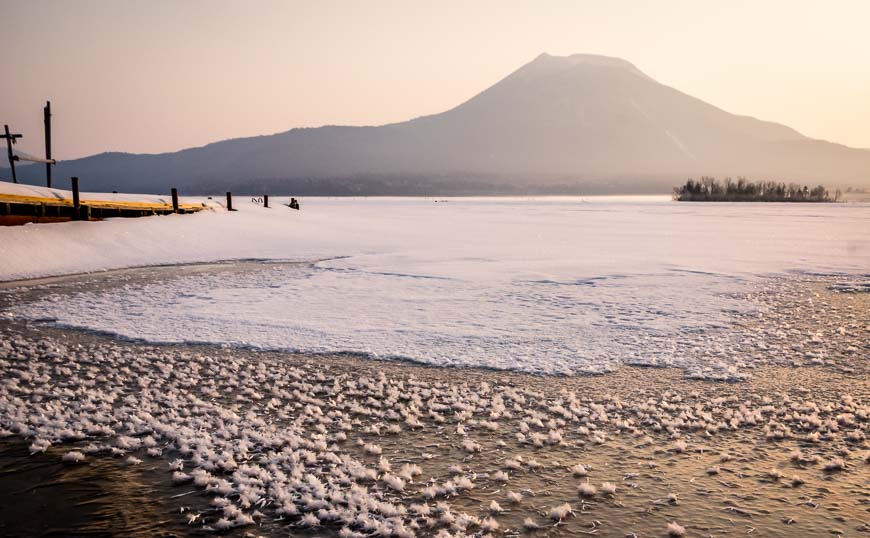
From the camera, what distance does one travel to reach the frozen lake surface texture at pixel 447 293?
960 centimetres

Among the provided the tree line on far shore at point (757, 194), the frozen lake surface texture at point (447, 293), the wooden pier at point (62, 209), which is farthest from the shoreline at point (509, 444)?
the tree line on far shore at point (757, 194)

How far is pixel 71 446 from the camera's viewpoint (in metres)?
5.57

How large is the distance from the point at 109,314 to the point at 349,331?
573 centimetres

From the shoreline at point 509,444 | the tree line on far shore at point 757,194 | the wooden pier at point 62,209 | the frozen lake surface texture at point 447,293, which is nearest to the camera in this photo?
the shoreline at point 509,444

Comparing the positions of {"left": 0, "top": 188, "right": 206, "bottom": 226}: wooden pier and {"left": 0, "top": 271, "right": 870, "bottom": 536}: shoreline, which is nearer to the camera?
{"left": 0, "top": 271, "right": 870, "bottom": 536}: shoreline

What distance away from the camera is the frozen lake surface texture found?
378 inches

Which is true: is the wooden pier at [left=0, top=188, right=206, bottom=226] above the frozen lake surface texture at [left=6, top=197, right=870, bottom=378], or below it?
above

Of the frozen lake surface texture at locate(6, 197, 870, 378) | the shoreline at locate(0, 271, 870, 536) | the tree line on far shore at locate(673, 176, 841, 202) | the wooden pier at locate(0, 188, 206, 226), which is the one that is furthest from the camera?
the tree line on far shore at locate(673, 176, 841, 202)

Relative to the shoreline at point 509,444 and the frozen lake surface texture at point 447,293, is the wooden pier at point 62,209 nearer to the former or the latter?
the frozen lake surface texture at point 447,293

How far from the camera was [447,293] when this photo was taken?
14758mm

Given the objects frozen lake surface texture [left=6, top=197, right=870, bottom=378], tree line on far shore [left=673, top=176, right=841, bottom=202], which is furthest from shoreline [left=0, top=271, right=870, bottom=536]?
tree line on far shore [left=673, top=176, right=841, bottom=202]

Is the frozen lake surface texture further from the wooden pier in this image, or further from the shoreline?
the wooden pier

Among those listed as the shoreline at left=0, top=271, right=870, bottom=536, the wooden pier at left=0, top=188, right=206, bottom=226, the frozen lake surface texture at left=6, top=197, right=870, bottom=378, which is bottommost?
the shoreline at left=0, top=271, right=870, bottom=536

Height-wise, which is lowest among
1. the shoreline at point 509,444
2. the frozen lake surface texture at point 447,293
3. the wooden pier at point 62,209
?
the shoreline at point 509,444
